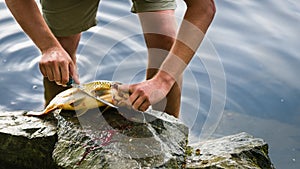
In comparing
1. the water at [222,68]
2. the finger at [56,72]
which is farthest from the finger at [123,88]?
the water at [222,68]

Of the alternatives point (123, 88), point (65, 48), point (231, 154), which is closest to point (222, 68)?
point (65, 48)

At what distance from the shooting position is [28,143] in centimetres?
252

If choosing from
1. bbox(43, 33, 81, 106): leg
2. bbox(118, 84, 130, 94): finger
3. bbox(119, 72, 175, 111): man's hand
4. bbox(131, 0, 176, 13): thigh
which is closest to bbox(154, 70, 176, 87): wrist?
bbox(119, 72, 175, 111): man's hand

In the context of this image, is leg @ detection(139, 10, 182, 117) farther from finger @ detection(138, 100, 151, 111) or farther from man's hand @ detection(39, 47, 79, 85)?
man's hand @ detection(39, 47, 79, 85)

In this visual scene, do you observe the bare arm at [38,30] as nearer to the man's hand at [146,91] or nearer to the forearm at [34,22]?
the forearm at [34,22]

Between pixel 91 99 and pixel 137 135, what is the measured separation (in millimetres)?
254

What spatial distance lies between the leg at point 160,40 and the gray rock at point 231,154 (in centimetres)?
29

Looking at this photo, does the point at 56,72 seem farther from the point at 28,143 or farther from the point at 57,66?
the point at 28,143

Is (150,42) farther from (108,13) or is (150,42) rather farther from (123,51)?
(108,13)

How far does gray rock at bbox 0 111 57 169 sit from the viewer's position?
98.4 inches

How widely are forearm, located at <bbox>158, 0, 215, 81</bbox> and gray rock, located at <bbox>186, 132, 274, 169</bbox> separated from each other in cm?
39

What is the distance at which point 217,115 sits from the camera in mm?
3826

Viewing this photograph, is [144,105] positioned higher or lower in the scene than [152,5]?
lower

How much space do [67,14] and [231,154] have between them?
4.25 feet
